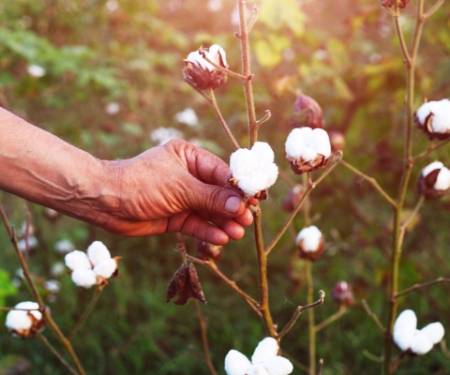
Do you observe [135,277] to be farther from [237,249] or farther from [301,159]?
[301,159]

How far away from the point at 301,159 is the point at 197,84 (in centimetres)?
22

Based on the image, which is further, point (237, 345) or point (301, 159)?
point (237, 345)

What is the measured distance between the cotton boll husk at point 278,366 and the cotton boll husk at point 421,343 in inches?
12.4

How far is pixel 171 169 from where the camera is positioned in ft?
3.84

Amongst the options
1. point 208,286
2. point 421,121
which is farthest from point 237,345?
point 421,121

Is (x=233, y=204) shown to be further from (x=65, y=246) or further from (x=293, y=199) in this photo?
(x=65, y=246)

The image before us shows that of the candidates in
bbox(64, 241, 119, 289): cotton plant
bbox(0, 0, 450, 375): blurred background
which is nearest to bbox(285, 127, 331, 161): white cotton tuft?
bbox(64, 241, 119, 289): cotton plant

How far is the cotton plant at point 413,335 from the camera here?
1.13 m

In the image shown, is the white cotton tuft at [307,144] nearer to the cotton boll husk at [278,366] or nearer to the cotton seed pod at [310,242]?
the cotton boll husk at [278,366]

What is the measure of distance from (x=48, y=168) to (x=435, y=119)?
712 millimetres

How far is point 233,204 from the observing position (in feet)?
3.40

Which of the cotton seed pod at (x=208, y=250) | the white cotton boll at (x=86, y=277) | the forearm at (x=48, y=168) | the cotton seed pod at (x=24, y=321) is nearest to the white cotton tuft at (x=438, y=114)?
the cotton seed pod at (x=208, y=250)

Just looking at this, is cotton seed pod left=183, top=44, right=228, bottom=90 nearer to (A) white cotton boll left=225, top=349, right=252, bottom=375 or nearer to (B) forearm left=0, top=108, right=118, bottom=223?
(B) forearm left=0, top=108, right=118, bottom=223

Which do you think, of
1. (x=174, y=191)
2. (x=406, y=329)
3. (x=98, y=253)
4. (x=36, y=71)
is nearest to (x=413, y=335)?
(x=406, y=329)
